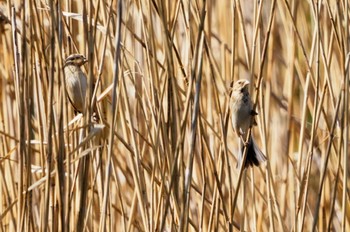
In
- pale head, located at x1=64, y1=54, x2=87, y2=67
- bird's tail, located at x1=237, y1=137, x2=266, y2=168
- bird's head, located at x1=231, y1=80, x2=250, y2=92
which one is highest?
pale head, located at x1=64, y1=54, x2=87, y2=67

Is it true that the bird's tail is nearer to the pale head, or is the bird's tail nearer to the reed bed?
the reed bed

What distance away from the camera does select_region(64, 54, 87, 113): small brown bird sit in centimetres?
212

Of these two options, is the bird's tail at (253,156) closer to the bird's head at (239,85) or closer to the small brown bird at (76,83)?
the bird's head at (239,85)

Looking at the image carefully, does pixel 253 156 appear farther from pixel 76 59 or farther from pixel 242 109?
pixel 76 59

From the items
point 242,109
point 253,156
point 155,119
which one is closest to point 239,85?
point 242,109

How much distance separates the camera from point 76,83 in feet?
7.30

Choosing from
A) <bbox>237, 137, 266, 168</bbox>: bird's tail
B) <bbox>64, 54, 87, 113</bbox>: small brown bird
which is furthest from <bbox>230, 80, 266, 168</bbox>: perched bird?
<bbox>64, 54, 87, 113</bbox>: small brown bird

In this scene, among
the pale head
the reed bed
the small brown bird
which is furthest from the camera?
the small brown bird

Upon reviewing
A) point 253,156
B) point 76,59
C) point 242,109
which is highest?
point 76,59

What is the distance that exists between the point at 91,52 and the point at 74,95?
64 cm

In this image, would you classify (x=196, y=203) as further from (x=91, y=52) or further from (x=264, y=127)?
(x=91, y=52)

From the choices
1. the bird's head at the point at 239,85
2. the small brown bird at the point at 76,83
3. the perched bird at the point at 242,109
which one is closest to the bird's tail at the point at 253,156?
the perched bird at the point at 242,109

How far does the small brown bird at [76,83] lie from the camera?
2.12 m

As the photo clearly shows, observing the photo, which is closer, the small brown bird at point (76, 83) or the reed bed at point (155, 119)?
the reed bed at point (155, 119)
